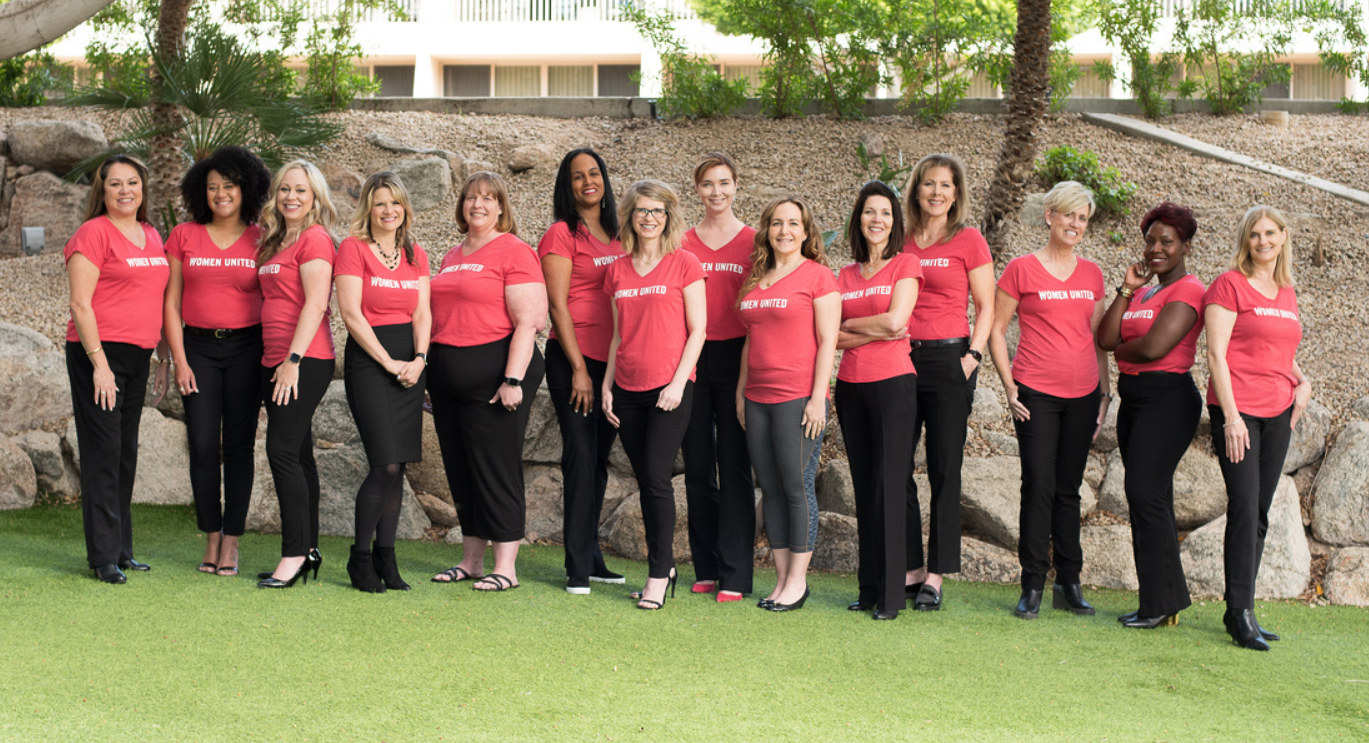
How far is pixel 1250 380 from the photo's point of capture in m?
4.79

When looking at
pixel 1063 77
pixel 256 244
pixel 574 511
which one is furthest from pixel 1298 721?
pixel 1063 77

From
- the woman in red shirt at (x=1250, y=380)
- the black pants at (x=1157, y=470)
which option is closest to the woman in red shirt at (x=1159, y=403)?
the black pants at (x=1157, y=470)

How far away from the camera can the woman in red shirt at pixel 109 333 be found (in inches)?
202

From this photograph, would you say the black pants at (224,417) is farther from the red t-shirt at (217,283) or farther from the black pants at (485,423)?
the black pants at (485,423)

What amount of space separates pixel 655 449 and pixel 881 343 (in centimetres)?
111

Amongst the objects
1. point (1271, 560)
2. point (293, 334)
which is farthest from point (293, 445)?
point (1271, 560)

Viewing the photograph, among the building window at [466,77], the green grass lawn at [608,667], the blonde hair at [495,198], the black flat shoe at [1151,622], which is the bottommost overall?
the black flat shoe at [1151,622]

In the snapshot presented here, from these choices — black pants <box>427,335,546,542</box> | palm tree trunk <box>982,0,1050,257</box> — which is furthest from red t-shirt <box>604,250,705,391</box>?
palm tree trunk <box>982,0,1050,257</box>

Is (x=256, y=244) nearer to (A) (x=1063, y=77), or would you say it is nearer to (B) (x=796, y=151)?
(B) (x=796, y=151)

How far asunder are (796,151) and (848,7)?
1960mm

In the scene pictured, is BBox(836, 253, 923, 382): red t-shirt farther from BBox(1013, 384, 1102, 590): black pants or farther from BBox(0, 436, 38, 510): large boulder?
BBox(0, 436, 38, 510): large boulder

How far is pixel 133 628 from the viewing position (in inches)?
173

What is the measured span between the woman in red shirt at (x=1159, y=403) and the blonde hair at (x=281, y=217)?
12.1ft

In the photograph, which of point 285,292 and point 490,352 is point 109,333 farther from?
point 490,352
